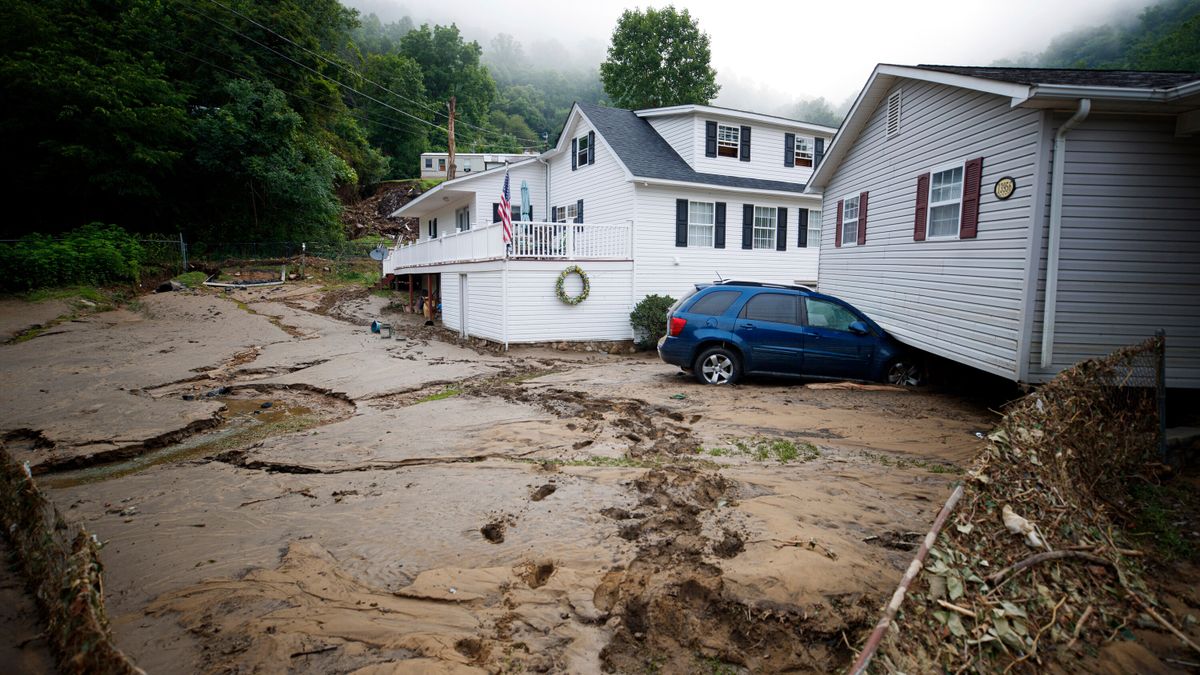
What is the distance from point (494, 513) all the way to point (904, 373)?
25.9 feet

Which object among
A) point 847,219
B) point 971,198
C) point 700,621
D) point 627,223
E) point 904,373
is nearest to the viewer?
point 700,621

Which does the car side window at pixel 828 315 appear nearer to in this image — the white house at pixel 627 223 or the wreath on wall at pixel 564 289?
the wreath on wall at pixel 564 289

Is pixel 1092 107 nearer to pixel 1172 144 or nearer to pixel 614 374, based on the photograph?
pixel 1172 144

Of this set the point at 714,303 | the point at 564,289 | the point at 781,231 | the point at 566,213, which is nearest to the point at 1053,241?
the point at 714,303

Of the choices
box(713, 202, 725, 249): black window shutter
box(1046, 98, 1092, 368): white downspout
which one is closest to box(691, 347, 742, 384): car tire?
box(1046, 98, 1092, 368): white downspout

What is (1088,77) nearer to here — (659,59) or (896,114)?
(896,114)

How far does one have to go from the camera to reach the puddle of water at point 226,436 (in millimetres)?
6391

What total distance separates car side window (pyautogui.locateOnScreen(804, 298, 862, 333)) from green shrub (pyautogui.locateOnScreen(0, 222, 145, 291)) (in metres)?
24.3

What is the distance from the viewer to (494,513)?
15.7ft

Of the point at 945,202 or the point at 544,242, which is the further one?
the point at 544,242

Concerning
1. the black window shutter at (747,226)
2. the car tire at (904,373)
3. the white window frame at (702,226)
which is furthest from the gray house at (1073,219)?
the black window shutter at (747,226)

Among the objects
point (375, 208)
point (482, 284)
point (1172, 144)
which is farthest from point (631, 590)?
point (375, 208)

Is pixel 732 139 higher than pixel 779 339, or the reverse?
pixel 732 139

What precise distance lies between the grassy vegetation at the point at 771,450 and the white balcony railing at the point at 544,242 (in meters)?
9.39
